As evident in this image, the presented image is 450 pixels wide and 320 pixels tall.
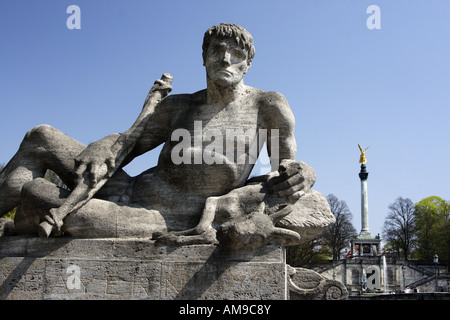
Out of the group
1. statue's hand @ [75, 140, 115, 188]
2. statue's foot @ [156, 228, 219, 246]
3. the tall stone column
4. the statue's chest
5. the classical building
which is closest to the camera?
statue's foot @ [156, 228, 219, 246]

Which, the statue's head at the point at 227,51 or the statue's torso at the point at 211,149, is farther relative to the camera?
the statue's head at the point at 227,51

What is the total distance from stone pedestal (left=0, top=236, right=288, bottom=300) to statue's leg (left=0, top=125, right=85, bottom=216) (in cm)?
83

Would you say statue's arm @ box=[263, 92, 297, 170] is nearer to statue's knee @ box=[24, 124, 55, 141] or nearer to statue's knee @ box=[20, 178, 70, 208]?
statue's knee @ box=[20, 178, 70, 208]

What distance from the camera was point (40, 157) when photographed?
4.45 m

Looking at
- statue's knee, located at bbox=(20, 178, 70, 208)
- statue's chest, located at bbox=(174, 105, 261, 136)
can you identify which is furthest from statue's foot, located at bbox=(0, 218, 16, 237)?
statue's chest, located at bbox=(174, 105, 261, 136)

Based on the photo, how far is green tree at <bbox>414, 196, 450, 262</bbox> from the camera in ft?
171

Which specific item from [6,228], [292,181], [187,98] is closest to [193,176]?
[292,181]

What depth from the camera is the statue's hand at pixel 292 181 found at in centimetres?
393

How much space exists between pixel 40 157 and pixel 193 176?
1.58m

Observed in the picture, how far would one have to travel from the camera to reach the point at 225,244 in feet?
11.9

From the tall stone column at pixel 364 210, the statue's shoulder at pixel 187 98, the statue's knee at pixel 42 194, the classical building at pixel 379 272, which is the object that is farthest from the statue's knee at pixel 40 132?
the tall stone column at pixel 364 210

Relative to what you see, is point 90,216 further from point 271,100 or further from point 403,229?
point 403,229

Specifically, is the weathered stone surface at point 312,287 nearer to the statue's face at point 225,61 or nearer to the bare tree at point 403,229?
the statue's face at point 225,61

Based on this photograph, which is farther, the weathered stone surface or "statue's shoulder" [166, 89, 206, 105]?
"statue's shoulder" [166, 89, 206, 105]
